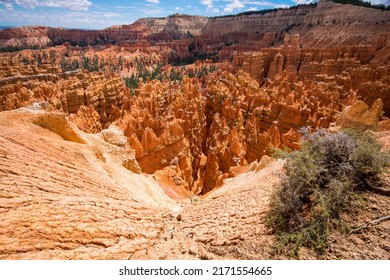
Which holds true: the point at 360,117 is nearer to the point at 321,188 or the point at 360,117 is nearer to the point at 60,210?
the point at 321,188

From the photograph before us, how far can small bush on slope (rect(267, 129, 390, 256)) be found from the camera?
340 centimetres

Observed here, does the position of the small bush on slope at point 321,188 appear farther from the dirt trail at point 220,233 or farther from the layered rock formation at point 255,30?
the layered rock formation at point 255,30

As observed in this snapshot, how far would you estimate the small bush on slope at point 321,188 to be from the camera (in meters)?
3.40

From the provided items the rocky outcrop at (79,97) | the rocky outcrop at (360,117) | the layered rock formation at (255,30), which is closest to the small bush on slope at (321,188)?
the rocky outcrop at (360,117)

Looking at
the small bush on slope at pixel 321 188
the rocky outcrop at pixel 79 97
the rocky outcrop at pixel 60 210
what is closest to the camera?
the small bush on slope at pixel 321 188

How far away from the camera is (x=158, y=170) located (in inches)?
611

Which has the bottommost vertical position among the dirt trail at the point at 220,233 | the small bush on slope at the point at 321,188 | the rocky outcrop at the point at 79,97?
the rocky outcrop at the point at 79,97

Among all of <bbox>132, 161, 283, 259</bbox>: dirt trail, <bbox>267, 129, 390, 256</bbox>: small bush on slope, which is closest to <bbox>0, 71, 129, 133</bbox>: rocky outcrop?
<bbox>132, 161, 283, 259</bbox>: dirt trail

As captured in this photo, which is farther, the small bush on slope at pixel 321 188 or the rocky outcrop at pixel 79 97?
the rocky outcrop at pixel 79 97

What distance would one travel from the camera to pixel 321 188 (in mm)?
3812

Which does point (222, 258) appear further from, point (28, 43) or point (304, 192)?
point (28, 43)

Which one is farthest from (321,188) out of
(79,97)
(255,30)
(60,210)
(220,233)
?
(255,30)

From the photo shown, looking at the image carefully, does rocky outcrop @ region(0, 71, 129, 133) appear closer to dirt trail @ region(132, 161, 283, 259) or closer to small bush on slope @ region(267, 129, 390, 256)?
dirt trail @ region(132, 161, 283, 259)
